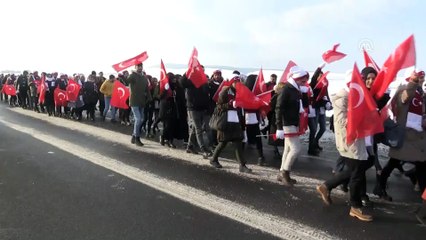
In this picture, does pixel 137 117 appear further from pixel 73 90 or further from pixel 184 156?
pixel 73 90

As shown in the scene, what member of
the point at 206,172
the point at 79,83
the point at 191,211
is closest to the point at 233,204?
the point at 191,211

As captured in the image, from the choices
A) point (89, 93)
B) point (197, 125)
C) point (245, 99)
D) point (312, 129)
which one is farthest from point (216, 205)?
point (89, 93)

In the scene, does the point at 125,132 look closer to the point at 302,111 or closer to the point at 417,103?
the point at 302,111

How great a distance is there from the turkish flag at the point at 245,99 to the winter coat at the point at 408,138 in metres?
2.96

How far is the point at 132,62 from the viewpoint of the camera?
10.8m

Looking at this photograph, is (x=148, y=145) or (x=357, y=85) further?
(x=148, y=145)

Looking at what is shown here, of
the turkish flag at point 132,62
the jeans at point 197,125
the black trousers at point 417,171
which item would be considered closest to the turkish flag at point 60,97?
the turkish flag at point 132,62

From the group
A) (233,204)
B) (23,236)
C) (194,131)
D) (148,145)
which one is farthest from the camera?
(148,145)

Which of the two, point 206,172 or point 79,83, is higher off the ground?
point 79,83

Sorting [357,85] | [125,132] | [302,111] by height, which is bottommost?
[125,132]

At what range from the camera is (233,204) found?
5840 mm

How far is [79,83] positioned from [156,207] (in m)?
12.8

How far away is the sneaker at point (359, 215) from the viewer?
528 centimetres

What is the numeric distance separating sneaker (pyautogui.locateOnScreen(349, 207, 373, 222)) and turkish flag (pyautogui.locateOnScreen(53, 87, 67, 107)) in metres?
13.8
